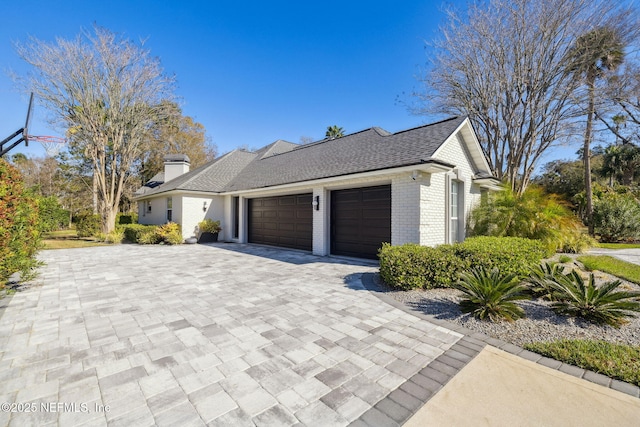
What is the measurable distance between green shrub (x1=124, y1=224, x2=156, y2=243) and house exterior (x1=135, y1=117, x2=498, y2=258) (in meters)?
1.66

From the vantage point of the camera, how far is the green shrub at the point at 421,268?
5477mm

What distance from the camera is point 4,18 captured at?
9.73m

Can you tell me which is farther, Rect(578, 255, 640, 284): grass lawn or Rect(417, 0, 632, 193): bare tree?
Rect(417, 0, 632, 193): bare tree

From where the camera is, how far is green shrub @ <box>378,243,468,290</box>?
5477 millimetres

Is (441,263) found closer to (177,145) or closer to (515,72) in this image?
(515,72)

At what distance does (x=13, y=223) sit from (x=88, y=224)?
51.0 feet

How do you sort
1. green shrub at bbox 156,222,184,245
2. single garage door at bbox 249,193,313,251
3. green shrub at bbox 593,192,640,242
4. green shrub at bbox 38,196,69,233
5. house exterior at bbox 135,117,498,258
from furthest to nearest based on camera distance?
green shrub at bbox 593,192,640,242 → green shrub at bbox 156,222,184,245 → single garage door at bbox 249,193,313,251 → green shrub at bbox 38,196,69,233 → house exterior at bbox 135,117,498,258

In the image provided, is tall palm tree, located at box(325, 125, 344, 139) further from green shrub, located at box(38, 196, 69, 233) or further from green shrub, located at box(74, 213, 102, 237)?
green shrub, located at box(38, 196, 69, 233)

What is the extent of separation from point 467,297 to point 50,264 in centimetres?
1173

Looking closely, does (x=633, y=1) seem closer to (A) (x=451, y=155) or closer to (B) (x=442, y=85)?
(B) (x=442, y=85)

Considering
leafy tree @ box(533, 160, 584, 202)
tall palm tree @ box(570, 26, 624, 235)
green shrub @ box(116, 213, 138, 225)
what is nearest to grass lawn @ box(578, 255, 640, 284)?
tall palm tree @ box(570, 26, 624, 235)

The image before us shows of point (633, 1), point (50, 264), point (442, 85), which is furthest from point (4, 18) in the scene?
point (633, 1)

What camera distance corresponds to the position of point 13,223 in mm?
4785

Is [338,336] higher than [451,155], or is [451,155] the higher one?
[451,155]
